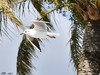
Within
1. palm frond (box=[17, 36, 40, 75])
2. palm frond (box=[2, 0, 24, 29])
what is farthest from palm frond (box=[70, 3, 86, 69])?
palm frond (box=[2, 0, 24, 29])

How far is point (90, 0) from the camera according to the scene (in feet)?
24.6

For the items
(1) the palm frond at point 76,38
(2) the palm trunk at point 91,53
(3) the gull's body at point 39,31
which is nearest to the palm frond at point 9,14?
(3) the gull's body at point 39,31

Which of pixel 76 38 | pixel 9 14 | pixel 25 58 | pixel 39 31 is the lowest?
pixel 25 58

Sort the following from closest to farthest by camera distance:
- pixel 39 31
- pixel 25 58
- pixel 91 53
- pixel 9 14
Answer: pixel 9 14, pixel 39 31, pixel 91 53, pixel 25 58

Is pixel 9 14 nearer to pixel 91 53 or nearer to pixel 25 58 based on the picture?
pixel 91 53

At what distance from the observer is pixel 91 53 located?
771 cm

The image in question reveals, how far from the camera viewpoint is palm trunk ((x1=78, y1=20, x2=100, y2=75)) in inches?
303

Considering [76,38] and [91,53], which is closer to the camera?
[91,53]

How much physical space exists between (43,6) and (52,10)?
566 mm

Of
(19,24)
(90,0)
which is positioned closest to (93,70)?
(90,0)

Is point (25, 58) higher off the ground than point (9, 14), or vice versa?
point (9, 14)

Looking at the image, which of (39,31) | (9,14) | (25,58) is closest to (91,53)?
(39,31)

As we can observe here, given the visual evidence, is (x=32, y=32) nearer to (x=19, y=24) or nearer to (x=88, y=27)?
(x=19, y=24)

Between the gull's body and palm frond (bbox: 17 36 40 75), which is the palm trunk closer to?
the gull's body
